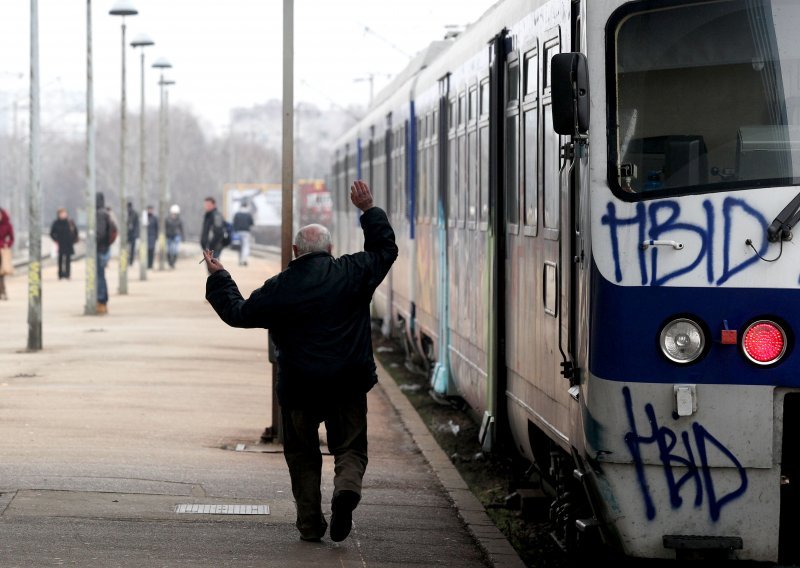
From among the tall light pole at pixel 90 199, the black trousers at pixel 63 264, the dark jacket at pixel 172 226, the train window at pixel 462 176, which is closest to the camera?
the train window at pixel 462 176

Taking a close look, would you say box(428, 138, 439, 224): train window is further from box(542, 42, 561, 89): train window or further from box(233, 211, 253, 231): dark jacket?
box(233, 211, 253, 231): dark jacket

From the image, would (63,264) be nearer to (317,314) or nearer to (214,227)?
(214,227)

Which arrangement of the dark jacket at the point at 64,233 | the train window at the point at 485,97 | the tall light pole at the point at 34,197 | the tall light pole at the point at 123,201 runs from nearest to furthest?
the train window at the point at 485,97
the tall light pole at the point at 34,197
the tall light pole at the point at 123,201
the dark jacket at the point at 64,233

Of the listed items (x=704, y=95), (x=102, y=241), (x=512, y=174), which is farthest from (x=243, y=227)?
(x=704, y=95)

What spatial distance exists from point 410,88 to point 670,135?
11486 millimetres

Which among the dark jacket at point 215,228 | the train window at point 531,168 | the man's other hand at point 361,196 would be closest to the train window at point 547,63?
the train window at point 531,168

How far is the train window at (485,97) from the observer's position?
11.2m

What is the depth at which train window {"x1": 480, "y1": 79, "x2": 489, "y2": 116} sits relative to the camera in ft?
36.6

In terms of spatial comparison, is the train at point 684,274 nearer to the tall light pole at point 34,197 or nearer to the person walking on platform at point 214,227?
the tall light pole at point 34,197

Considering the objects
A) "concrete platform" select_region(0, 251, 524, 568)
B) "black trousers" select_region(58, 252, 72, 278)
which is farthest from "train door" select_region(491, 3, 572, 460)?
"black trousers" select_region(58, 252, 72, 278)

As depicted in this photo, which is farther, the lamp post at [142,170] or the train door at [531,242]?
the lamp post at [142,170]

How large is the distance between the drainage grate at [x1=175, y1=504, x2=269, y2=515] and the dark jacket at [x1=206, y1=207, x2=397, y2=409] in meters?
1.54

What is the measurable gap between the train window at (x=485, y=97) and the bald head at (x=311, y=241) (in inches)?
117

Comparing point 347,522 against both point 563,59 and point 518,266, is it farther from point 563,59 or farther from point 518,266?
point 563,59
